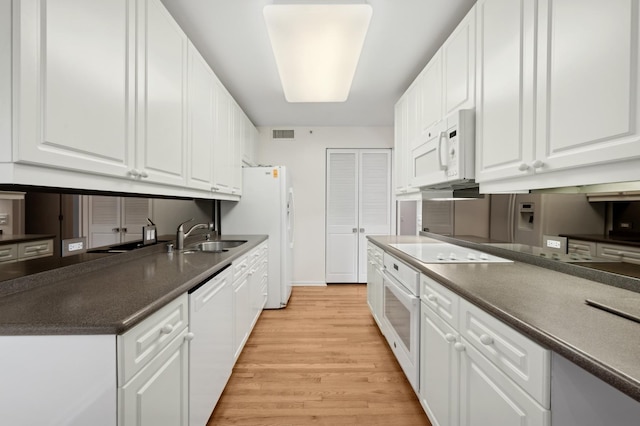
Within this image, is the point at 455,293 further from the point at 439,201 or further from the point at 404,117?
the point at 404,117

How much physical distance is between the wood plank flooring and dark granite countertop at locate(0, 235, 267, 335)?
0.92 meters

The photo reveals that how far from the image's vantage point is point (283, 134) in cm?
464

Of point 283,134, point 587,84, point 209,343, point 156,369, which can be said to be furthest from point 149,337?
point 283,134

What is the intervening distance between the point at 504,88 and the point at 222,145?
7.41 ft

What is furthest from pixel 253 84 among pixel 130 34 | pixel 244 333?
pixel 244 333

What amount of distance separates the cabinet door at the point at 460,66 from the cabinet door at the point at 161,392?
207 cm

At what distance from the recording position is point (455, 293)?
51.2 inches

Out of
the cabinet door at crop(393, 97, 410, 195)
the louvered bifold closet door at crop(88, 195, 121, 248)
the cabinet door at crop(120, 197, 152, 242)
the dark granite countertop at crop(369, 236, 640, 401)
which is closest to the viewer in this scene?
the dark granite countertop at crop(369, 236, 640, 401)

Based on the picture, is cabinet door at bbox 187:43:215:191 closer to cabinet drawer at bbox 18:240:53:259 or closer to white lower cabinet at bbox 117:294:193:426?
cabinet drawer at bbox 18:240:53:259

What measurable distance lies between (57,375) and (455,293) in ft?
4.70

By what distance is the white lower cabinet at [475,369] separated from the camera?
847mm

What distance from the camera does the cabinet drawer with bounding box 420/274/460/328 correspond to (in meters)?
1.31

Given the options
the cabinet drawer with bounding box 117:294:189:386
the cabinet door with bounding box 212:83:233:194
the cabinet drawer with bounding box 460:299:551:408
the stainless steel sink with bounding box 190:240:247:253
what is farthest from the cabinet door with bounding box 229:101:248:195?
the cabinet drawer with bounding box 460:299:551:408

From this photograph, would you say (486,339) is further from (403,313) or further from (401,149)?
(401,149)
